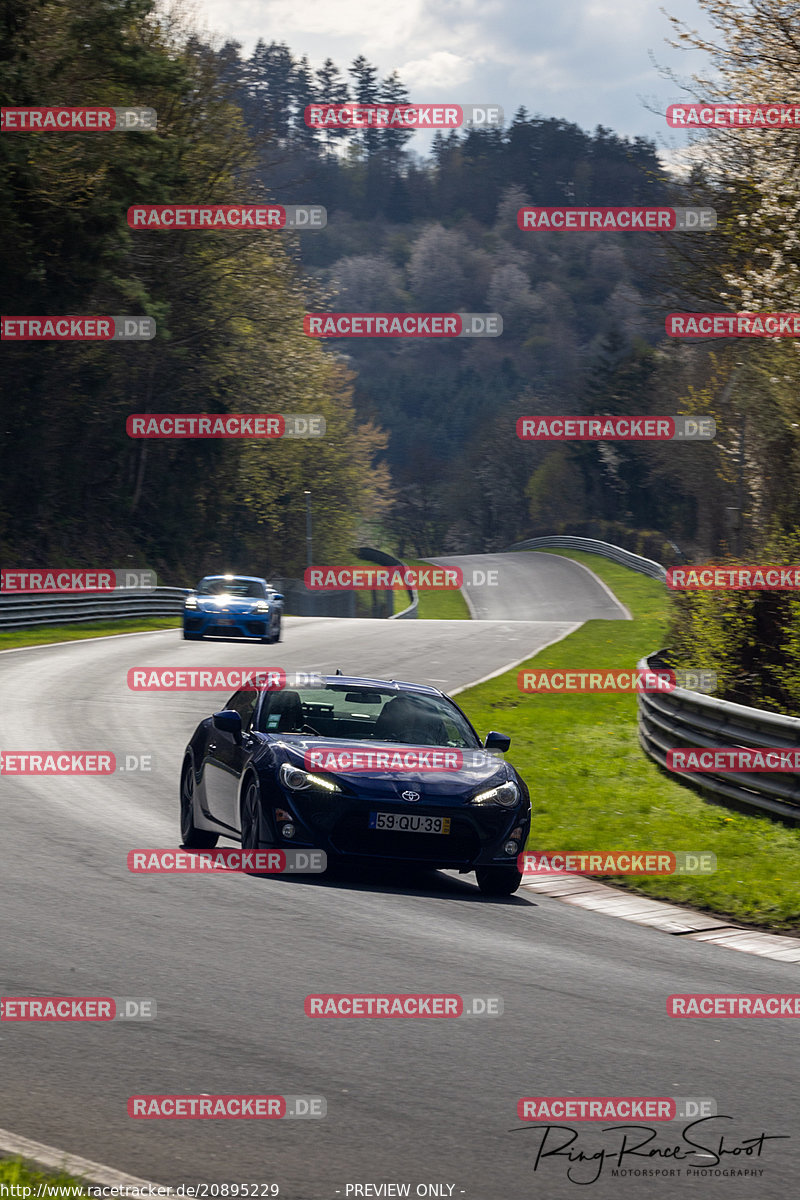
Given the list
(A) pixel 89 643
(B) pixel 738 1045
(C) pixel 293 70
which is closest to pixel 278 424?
(A) pixel 89 643

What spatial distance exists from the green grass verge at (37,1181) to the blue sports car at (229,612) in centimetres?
2783

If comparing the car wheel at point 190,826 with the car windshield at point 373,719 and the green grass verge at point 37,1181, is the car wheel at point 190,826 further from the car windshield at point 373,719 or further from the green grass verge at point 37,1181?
the green grass verge at point 37,1181

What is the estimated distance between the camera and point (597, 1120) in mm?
5266

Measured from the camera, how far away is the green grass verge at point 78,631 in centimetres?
3322

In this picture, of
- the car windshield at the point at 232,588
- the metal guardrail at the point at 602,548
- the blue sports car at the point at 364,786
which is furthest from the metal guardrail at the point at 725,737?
the metal guardrail at the point at 602,548

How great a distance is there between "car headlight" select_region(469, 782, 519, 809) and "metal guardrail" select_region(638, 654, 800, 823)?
3176 millimetres

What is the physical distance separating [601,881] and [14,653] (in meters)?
21.0

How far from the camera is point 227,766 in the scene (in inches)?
408

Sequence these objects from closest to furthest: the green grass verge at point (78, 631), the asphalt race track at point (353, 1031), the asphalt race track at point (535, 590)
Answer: the asphalt race track at point (353, 1031) → the green grass verge at point (78, 631) → the asphalt race track at point (535, 590)

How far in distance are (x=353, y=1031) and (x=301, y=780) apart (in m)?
3.25

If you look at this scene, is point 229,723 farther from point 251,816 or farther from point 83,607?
point 83,607

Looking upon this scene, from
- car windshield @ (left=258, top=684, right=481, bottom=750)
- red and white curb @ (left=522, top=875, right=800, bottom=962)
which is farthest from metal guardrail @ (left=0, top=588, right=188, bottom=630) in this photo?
red and white curb @ (left=522, top=875, right=800, bottom=962)

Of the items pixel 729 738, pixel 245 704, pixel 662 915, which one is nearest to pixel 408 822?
pixel 662 915

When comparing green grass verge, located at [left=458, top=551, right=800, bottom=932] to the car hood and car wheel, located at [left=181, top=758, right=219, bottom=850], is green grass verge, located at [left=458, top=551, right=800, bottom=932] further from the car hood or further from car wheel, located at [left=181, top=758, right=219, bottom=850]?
car wheel, located at [left=181, top=758, right=219, bottom=850]
